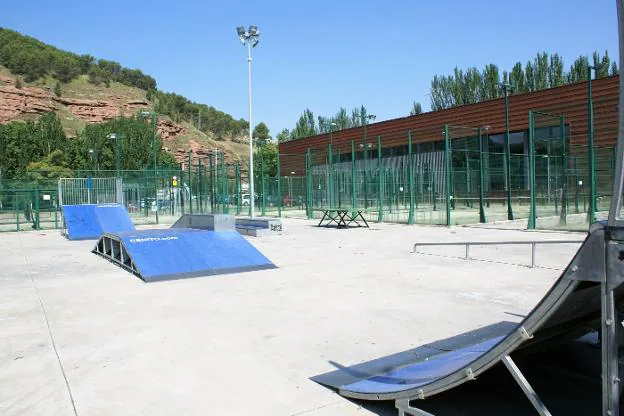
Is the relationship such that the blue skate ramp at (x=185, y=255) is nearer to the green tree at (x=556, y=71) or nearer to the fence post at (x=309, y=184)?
the fence post at (x=309, y=184)

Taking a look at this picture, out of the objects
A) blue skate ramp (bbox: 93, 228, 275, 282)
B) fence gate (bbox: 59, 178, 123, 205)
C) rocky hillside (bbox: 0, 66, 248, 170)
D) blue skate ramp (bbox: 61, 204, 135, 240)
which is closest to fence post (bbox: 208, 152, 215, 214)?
fence gate (bbox: 59, 178, 123, 205)

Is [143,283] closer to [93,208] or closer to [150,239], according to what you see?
[150,239]

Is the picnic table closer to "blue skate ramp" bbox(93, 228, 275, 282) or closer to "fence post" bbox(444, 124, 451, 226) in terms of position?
"fence post" bbox(444, 124, 451, 226)

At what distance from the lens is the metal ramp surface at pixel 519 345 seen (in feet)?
8.19

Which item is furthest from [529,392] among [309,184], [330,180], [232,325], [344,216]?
[309,184]

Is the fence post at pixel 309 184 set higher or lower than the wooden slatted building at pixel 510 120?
lower

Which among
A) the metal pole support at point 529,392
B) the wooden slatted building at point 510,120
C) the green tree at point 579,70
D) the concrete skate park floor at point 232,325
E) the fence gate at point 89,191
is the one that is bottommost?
the concrete skate park floor at point 232,325

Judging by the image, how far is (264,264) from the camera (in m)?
10.6

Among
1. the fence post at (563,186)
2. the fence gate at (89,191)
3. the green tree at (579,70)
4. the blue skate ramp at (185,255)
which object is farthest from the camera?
the green tree at (579,70)

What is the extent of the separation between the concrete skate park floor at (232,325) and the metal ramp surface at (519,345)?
8.3 inches

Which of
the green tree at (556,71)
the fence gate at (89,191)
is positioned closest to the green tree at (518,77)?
the green tree at (556,71)

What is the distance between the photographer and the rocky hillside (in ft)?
278

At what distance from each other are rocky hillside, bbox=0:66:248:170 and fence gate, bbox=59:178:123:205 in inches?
2055

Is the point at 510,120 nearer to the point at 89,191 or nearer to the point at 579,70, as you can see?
the point at 579,70
